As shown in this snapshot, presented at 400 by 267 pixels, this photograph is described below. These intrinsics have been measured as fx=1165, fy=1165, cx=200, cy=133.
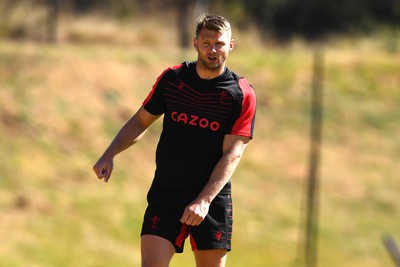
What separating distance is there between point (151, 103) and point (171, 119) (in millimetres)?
210

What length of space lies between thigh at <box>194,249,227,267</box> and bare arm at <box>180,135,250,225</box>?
42 cm

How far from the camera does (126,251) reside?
29031mm

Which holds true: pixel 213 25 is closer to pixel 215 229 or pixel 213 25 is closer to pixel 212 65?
pixel 212 65

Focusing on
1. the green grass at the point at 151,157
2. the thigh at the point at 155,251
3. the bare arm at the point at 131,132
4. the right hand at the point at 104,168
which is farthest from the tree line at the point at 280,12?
the thigh at the point at 155,251

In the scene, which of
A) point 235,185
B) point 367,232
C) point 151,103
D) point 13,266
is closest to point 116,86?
point 235,185

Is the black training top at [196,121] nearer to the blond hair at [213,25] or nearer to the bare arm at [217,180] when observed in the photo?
the bare arm at [217,180]

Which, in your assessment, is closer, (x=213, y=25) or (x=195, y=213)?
(x=195, y=213)

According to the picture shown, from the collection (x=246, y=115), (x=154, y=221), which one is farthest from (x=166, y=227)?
(x=246, y=115)

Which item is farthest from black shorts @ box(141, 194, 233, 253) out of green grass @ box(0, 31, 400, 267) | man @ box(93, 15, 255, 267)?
green grass @ box(0, 31, 400, 267)

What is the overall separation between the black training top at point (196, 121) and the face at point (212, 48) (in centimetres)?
12

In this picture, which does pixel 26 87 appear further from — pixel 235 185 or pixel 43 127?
pixel 235 185

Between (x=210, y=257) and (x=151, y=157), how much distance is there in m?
28.9

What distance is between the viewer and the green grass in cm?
3020

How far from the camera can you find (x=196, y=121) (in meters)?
7.57
